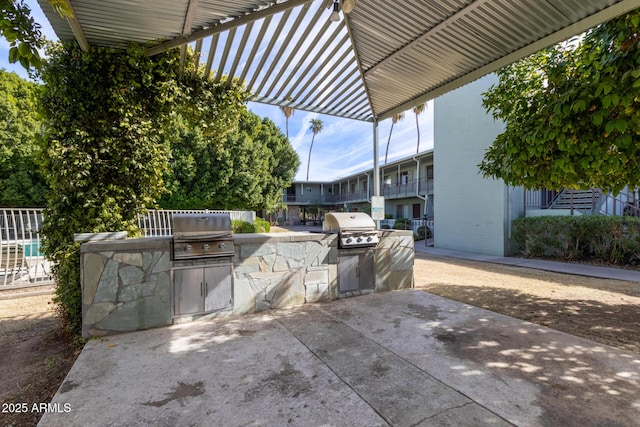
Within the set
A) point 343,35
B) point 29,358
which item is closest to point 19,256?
point 29,358

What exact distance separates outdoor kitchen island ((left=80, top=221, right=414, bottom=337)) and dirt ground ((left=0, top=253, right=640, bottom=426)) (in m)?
0.62

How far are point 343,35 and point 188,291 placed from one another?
427cm

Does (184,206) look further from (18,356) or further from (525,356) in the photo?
(525,356)

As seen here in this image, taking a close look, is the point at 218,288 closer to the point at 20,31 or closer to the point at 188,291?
the point at 188,291

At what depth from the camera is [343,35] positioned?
4410 millimetres

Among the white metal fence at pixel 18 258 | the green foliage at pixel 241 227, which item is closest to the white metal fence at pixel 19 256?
the white metal fence at pixel 18 258

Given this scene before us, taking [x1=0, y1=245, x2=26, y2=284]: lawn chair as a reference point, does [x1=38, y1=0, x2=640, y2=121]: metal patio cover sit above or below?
above

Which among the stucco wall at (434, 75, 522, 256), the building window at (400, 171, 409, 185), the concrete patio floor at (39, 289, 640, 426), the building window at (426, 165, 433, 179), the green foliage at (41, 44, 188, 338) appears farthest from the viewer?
the building window at (400, 171, 409, 185)

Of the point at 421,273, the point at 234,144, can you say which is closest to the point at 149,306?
the point at 421,273

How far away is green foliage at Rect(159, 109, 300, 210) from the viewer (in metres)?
14.5

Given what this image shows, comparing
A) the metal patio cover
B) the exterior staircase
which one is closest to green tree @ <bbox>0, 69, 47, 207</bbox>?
the metal patio cover

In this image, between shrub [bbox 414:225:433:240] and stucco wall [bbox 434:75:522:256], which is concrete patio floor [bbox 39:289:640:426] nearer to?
stucco wall [bbox 434:75:522:256]

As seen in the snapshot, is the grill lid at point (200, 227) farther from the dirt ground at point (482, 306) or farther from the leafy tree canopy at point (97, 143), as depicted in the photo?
the dirt ground at point (482, 306)

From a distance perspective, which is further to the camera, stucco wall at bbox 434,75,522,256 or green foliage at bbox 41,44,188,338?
stucco wall at bbox 434,75,522,256
